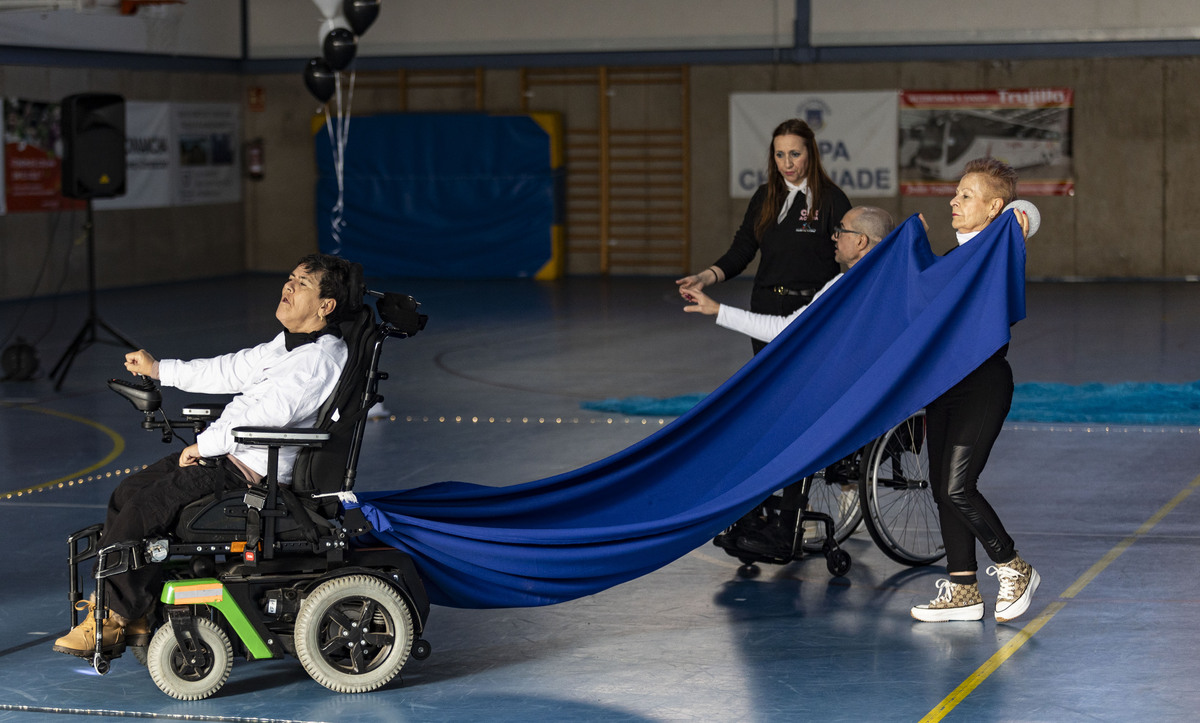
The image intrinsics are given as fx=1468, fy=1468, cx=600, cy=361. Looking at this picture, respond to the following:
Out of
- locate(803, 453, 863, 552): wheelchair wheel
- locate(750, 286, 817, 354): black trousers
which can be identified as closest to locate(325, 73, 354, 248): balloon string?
locate(750, 286, 817, 354): black trousers

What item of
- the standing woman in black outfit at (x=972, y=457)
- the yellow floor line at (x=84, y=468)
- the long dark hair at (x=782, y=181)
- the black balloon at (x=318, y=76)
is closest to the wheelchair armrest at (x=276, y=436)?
the standing woman in black outfit at (x=972, y=457)

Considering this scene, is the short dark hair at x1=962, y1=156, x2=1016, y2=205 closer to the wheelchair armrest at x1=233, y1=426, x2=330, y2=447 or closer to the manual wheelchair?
the manual wheelchair

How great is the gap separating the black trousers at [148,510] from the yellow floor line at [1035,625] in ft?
6.60

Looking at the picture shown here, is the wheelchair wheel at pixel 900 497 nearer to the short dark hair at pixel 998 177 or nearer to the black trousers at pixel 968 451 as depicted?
the black trousers at pixel 968 451

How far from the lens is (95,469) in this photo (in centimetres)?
726

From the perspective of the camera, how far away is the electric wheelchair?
3.94 meters

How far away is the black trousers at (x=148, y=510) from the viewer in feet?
12.9

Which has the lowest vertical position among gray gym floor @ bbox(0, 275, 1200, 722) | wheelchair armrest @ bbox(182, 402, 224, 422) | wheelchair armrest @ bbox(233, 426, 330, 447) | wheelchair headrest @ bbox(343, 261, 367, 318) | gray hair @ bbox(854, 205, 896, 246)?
gray gym floor @ bbox(0, 275, 1200, 722)

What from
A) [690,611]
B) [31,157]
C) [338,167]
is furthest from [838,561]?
[338,167]

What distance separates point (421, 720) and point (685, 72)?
1527 cm

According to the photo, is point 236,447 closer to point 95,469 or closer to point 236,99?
point 95,469

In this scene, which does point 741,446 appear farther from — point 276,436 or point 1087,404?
point 1087,404

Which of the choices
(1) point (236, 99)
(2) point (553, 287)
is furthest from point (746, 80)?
(1) point (236, 99)

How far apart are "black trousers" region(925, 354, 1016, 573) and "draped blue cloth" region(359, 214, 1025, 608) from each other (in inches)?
5.5
